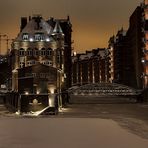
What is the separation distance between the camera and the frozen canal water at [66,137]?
17.1 m

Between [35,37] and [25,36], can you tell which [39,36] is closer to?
[35,37]

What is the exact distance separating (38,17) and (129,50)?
1587 inches

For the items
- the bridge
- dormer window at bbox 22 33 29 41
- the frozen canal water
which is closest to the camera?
the frozen canal water

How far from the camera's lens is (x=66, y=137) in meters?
19.2

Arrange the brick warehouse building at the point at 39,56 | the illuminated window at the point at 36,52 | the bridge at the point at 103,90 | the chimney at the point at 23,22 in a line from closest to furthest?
the brick warehouse building at the point at 39,56, the illuminated window at the point at 36,52, the bridge at the point at 103,90, the chimney at the point at 23,22

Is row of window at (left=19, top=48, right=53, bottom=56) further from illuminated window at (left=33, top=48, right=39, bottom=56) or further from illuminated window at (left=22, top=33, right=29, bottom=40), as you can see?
illuminated window at (left=22, top=33, right=29, bottom=40)

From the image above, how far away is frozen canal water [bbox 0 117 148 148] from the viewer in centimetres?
1710

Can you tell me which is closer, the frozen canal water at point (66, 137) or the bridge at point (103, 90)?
the frozen canal water at point (66, 137)

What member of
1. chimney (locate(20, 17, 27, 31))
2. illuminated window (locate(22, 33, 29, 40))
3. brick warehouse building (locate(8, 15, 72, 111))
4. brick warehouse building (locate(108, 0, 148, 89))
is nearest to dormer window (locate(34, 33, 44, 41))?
brick warehouse building (locate(8, 15, 72, 111))

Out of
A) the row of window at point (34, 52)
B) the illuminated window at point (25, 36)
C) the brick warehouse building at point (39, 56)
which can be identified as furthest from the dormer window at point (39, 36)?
the row of window at point (34, 52)

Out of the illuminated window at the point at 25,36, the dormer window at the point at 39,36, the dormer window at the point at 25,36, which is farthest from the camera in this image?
the illuminated window at the point at 25,36

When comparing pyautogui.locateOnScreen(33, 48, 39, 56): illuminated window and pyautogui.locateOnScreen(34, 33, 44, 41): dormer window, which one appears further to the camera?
pyautogui.locateOnScreen(34, 33, 44, 41): dormer window

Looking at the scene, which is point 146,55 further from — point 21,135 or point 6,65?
point 21,135

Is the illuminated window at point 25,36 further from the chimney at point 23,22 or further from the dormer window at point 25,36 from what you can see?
the chimney at point 23,22
